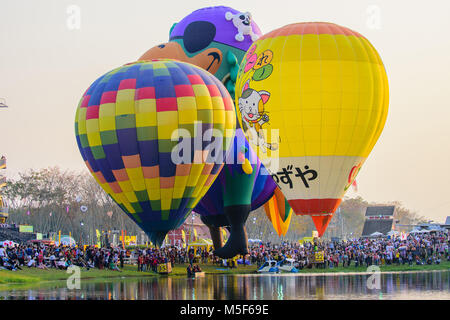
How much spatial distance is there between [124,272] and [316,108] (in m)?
12.7

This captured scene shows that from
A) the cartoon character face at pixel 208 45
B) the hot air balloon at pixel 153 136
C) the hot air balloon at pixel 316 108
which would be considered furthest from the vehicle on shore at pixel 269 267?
the hot air balloon at pixel 316 108

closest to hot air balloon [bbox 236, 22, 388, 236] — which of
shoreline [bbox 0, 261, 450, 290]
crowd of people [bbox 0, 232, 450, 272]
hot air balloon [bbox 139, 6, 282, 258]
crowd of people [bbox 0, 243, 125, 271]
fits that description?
shoreline [bbox 0, 261, 450, 290]

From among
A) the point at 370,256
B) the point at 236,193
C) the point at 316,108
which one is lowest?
the point at 370,256

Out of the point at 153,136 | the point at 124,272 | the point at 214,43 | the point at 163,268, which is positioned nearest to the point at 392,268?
the point at 163,268

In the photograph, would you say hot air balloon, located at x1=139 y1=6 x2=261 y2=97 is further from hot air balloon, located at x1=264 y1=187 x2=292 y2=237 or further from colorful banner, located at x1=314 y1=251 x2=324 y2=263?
colorful banner, located at x1=314 y1=251 x2=324 y2=263

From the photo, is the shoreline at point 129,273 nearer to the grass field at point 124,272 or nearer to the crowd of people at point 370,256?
the grass field at point 124,272

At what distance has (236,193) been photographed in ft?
123

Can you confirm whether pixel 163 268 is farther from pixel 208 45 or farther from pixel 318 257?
pixel 208 45

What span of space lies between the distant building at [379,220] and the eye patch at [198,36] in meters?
63.3

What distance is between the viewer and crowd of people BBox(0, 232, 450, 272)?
34.4 metres

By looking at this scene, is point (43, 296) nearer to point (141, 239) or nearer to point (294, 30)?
point (294, 30)

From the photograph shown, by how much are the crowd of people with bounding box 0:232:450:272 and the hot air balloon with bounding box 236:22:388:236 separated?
902 centimetres

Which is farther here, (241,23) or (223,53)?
(241,23)
